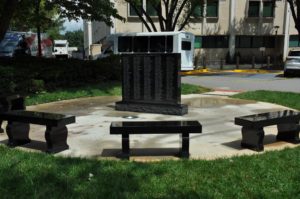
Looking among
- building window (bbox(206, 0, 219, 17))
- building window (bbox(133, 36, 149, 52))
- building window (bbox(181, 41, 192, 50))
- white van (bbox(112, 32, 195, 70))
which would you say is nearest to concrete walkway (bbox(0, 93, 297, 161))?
white van (bbox(112, 32, 195, 70))

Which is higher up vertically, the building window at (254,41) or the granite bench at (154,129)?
the building window at (254,41)

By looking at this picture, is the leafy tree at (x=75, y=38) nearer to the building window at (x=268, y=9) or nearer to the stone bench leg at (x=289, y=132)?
the building window at (x=268, y=9)

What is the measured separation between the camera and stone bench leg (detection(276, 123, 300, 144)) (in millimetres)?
6914

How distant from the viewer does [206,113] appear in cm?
1001

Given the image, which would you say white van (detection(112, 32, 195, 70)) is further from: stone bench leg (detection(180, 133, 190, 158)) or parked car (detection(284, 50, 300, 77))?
stone bench leg (detection(180, 133, 190, 158))

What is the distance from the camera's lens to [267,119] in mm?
6383

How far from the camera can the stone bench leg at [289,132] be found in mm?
6914

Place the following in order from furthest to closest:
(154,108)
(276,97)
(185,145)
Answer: (276,97), (154,108), (185,145)

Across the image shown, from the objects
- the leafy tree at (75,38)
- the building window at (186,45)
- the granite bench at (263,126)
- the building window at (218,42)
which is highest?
the leafy tree at (75,38)

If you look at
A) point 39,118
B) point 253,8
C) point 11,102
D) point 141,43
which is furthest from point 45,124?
point 253,8

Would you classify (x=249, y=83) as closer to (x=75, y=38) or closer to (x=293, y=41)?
(x=293, y=41)

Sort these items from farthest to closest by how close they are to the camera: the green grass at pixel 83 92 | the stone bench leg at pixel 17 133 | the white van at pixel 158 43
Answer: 1. the white van at pixel 158 43
2. the green grass at pixel 83 92
3. the stone bench leg at pixel 17 133

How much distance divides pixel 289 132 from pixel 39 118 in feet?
13.6

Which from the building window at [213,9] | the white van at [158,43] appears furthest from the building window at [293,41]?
the white van at [158,43]
